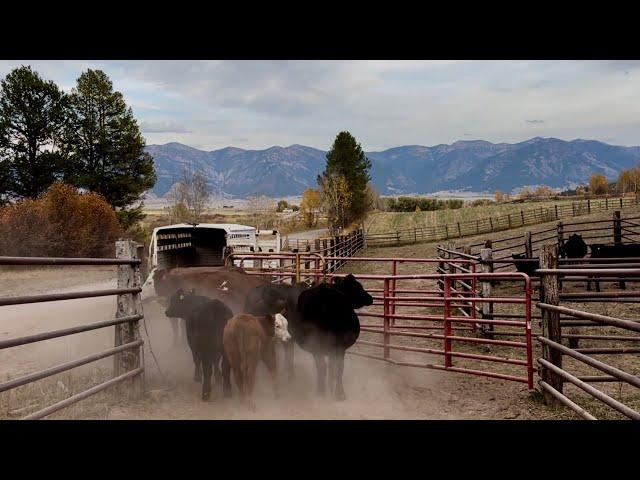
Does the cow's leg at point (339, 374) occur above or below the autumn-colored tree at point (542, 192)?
below

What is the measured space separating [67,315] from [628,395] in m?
11.4

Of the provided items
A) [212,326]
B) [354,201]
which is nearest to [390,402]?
[212,326]

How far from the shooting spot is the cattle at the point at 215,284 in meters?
7.56

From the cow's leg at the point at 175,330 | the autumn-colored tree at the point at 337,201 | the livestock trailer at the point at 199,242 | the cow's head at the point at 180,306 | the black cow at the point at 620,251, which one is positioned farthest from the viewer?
the autumn-colored tree at the point at 337,201

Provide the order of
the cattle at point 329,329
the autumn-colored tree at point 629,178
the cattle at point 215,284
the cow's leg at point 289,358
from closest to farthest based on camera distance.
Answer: the cattle at point 329,329
the cow's leg at point 289,358
the cattle at point 215,284
the autumn-colored tree at point 629,178

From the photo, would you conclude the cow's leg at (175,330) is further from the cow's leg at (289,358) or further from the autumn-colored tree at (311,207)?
the autumn-colored tree at (311,207)

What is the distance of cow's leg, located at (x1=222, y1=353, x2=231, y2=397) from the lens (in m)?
5.78

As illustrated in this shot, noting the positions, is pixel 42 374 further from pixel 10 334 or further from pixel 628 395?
pixel 10 334

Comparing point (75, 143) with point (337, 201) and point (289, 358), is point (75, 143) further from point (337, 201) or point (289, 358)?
point (289, 358)

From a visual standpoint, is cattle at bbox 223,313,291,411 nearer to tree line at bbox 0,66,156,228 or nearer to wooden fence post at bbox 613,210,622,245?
wooden fence post at bbox 613,210,622,245

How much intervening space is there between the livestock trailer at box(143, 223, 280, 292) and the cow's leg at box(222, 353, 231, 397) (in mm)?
5981

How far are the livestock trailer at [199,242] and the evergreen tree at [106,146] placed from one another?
2399 centimetres

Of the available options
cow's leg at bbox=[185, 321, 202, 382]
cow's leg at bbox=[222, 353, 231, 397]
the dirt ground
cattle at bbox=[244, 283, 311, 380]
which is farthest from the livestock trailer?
cow's leg at bbox=[222, 353, 231, 397]

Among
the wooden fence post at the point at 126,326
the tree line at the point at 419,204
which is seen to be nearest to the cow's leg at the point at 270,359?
the wooden fence post at the point at 126,326
